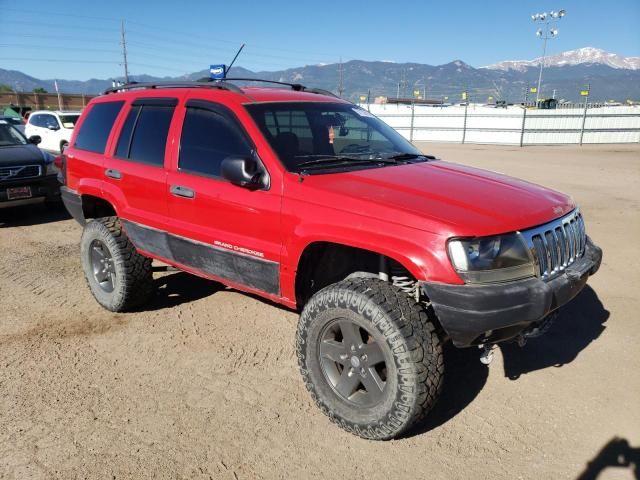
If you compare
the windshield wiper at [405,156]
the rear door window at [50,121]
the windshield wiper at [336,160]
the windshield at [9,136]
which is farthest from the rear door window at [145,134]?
the rear door window at [50,121]

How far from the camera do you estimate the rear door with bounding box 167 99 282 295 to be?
3.26 metres

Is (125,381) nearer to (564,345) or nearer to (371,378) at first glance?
(371,378)

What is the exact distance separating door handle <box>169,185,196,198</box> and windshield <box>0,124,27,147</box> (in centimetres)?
647

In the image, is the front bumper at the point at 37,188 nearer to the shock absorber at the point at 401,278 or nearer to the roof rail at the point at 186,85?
the roof rail at the point at 186,85

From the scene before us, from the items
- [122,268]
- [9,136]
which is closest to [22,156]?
[9,136]

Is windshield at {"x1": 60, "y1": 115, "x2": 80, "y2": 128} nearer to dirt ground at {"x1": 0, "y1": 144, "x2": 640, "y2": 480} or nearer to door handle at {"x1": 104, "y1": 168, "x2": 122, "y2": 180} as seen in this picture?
dirt ground at {"x1": 0, "y1": 144, "x2": 640, "y2": 480}

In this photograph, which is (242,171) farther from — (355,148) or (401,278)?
(401,278)

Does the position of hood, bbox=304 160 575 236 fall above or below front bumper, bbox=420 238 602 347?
above

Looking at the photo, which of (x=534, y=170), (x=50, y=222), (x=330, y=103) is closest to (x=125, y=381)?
(x=330, y=103)

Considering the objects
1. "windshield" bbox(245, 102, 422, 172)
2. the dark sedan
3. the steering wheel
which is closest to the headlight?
"windshield" bbox(245, 102, 422, 172)

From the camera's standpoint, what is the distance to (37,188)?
8.03 meters

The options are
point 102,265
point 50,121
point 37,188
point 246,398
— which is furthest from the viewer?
point 50,121

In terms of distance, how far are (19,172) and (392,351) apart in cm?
748

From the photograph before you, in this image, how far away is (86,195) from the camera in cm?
475
